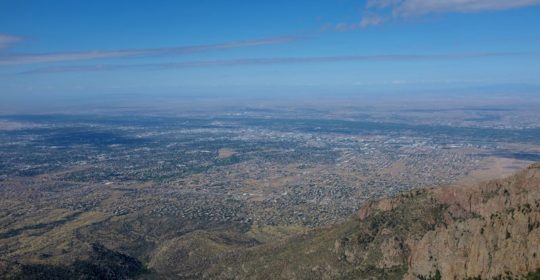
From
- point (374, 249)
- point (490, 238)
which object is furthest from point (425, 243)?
point (374, 249)

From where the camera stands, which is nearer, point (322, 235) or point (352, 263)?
point (352, 263)

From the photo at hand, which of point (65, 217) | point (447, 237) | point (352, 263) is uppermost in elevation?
point (447, 237)

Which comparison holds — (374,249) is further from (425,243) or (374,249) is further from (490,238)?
(490,238)

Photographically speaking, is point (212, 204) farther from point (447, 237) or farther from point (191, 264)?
point (447, 237)

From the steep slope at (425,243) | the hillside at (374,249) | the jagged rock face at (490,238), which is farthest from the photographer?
the hillside at (374,249)

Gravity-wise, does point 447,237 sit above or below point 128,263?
above

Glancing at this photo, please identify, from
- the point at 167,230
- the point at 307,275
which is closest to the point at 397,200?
the point at 307,275
